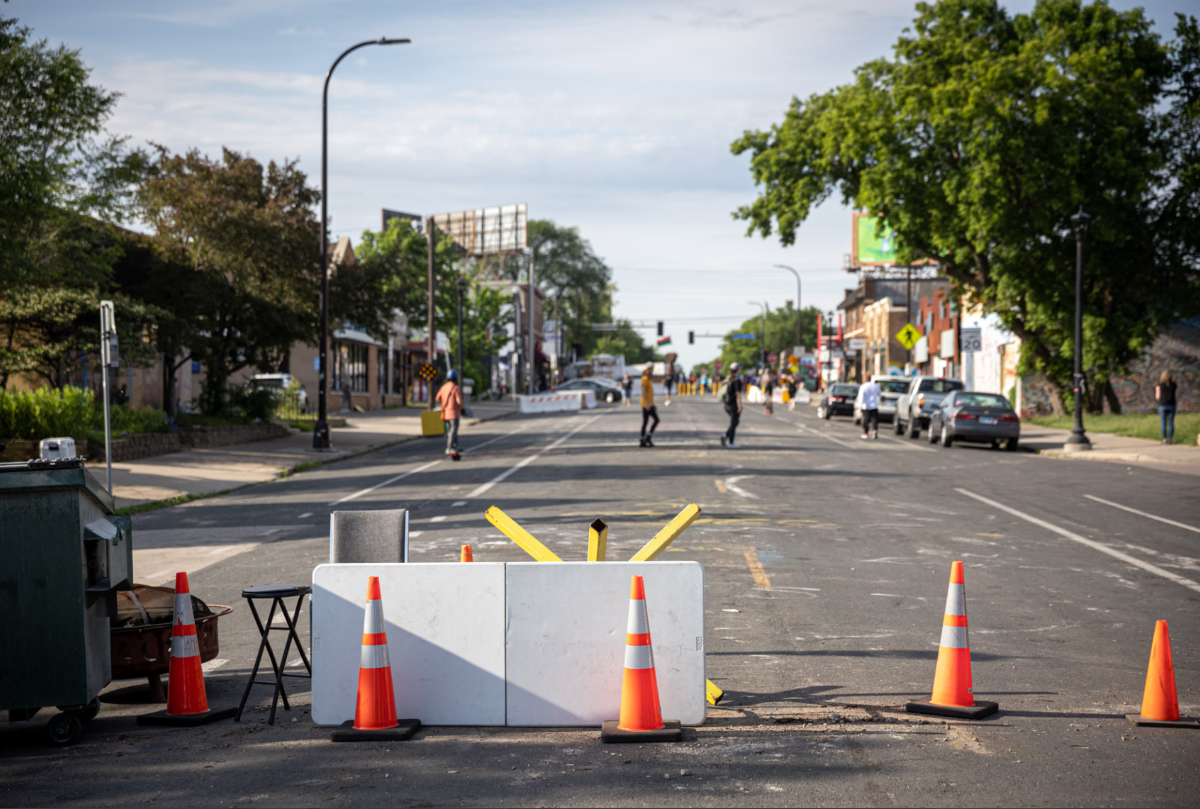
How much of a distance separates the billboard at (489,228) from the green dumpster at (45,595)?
322 ft

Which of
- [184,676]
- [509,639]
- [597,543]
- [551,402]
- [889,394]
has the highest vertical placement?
[889,394]

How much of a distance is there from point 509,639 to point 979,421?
23905 mm

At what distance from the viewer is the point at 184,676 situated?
19.9ft

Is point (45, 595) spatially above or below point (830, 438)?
above

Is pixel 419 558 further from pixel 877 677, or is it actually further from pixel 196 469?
pixel 196 469

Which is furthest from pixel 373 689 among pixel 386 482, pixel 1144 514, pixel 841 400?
pixel 841 400

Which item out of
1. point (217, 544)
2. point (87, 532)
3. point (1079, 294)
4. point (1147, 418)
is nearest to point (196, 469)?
point (217, 544)

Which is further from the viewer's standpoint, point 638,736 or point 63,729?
point 63,729

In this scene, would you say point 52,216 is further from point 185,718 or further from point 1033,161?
point 1033,161

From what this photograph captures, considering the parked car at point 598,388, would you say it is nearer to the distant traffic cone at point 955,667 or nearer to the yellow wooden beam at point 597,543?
the yellow wooden beam at point 597,543

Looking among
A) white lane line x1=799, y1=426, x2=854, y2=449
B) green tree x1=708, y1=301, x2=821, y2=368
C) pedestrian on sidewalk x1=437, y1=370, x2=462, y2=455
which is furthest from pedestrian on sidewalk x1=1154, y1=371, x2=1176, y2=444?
green tree x1=708, y1=301, x2=821, y2=368

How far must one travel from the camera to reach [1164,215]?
35594 millimetres

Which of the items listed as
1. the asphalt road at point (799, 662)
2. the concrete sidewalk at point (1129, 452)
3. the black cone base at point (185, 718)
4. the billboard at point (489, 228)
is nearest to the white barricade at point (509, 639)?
the asphalt road at point (799, 662)

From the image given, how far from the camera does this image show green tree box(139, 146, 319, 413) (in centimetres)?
2711
